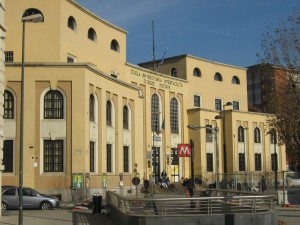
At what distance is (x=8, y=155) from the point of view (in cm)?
3784

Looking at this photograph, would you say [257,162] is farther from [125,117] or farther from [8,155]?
[8,155]

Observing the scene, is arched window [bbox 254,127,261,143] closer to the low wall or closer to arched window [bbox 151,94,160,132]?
arched window [bbox 151,94,160,132]

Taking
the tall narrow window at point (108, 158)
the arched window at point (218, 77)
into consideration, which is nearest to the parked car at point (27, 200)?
the tall narrow window at point (108, 158)

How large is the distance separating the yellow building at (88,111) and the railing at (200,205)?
1921 cm

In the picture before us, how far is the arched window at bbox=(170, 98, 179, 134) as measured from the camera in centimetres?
6038

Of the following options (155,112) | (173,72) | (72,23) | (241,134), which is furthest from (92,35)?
(241,134)

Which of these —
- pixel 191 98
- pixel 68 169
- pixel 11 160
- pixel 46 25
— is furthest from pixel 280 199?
pixel 191 98

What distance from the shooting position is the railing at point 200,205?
61.9ft

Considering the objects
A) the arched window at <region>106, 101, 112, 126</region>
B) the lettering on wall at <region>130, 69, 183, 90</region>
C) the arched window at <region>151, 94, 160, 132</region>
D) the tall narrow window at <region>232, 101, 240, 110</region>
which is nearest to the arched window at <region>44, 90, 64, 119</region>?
the arched window at <region>106, 101, 112, 126</region>

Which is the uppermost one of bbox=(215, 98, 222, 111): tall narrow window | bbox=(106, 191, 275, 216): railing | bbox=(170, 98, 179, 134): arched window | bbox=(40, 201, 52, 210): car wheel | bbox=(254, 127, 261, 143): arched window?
bbox=(215, 98, 222, 111): tall narrow window

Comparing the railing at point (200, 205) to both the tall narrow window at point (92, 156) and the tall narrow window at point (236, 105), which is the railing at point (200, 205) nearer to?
the tall narrow window at point (92, 156)

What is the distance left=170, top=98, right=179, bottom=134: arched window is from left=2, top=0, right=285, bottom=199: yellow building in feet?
0.37

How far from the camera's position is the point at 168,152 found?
2307 inches

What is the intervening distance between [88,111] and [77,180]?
17.0ft
